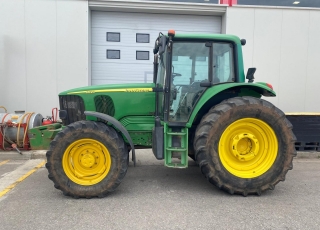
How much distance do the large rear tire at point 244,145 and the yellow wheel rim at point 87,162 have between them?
1.30 m

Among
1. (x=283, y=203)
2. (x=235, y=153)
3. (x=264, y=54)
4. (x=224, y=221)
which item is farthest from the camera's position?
(x=264, y=54)

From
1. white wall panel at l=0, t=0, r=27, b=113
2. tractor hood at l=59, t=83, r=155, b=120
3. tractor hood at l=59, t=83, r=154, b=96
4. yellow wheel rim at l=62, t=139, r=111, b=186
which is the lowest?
yellow wheel rim at l=62, t=139, r=111, b=186

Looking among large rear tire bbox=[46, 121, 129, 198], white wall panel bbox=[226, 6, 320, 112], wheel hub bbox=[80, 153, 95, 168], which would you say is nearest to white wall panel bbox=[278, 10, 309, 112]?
white wall panel bbox=[226, 6, 320, 112]

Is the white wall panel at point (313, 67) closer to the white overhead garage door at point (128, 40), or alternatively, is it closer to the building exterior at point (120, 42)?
the building exterior at point (120, 42)

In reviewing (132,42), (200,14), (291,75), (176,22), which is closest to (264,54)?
(291,75)

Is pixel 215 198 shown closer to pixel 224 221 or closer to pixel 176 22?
A: pixel 224 221

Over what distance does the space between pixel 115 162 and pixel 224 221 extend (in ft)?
5.18

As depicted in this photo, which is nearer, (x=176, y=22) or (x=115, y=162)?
(x=115, y=162)

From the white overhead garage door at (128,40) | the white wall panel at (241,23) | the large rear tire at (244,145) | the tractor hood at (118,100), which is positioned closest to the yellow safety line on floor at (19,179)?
the tractor hood at (118,100)

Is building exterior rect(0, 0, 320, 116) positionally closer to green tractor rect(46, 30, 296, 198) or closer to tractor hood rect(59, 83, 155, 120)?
tractor hood rect(59, 83, 155, 120)

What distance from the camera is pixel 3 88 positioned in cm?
827

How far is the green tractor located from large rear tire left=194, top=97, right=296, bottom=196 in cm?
1

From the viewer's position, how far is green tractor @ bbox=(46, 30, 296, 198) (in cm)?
362

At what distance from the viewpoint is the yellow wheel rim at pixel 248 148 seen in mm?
3760
